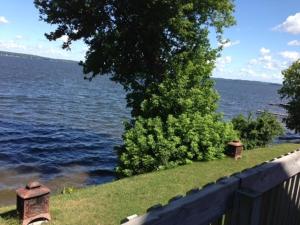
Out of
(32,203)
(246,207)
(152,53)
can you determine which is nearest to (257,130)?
(152,53)

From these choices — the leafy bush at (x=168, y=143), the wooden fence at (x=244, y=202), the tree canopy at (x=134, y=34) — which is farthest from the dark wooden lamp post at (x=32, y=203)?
the tree canopy at (x=134, y=34)

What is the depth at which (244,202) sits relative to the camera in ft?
10.1

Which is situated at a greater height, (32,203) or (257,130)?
(257,130)

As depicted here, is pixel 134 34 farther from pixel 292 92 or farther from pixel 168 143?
pixel 292 92

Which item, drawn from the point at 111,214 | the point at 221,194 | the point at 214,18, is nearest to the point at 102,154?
the point at 214,18

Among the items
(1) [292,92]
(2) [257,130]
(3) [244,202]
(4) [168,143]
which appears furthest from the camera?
(1) [292,92]

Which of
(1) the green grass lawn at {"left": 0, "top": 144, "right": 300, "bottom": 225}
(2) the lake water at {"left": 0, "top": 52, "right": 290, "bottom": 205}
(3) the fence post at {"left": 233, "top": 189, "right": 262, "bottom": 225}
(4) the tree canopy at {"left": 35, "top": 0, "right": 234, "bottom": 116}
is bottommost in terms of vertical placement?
(2) the lake water at {"left": 0, "top": 52, "right": 290, "bottom": 205}

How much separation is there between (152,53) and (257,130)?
9462 mm

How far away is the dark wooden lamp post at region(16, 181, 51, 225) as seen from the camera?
8.85m

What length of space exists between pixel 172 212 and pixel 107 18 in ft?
55.2

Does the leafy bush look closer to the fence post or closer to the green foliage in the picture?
the green foliage

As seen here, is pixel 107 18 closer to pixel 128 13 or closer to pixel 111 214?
pixel 128 13

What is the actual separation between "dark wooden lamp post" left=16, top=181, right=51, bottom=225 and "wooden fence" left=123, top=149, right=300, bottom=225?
251 inches

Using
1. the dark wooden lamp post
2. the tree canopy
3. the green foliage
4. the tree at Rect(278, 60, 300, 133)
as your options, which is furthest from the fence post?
the tree at Rect(278, 60, 300, 133)
